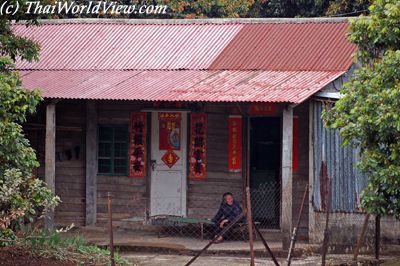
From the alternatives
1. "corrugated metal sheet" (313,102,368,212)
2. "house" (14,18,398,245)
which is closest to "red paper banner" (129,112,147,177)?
"house" (14,18,398,245)

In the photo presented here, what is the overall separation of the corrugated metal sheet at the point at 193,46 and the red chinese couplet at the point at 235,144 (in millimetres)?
1161

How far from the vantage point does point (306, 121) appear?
56.1ft

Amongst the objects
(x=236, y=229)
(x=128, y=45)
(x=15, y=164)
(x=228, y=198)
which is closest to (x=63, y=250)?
(x=15, y=164)

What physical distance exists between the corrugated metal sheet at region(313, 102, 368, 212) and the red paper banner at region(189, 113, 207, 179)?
2.60m

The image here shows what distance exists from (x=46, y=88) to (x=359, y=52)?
643 centimetres

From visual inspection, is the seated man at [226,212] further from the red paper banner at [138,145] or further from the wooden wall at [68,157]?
the wooden wall at [68,157]

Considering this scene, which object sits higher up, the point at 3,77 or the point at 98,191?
the point at 3,77

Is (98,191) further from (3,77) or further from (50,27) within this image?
(3,77)

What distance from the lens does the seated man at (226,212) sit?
16.6 meters

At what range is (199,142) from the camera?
58.4ft

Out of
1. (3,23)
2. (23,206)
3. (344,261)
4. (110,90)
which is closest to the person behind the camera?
(23,206)

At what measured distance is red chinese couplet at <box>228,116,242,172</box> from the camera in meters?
17.6

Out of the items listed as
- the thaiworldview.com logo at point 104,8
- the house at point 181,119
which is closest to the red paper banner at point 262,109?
the house at point 181,119

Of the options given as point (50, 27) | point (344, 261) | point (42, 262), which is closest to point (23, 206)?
point (42, 262)
